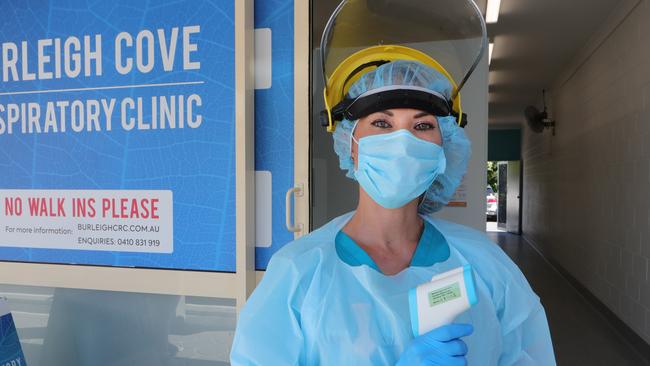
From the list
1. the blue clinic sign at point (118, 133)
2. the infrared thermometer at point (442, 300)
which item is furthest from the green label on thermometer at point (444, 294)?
the blue clinic sign at point (118, 133)

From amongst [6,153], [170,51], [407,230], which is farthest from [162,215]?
[407,230]

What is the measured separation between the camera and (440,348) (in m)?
0.80

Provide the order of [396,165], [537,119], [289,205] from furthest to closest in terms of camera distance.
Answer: [537,119], [289,205], [396,165]

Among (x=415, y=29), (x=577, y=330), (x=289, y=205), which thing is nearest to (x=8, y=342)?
(x=289, y=205)

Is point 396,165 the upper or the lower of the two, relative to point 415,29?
lower

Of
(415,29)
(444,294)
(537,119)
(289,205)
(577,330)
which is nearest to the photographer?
(444,294)

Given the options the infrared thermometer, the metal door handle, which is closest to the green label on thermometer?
the infrared thermometer

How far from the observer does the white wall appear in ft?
11.0

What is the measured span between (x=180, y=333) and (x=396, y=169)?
139 cm

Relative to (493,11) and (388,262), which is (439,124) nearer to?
(388,262)

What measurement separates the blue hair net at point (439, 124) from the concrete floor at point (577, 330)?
2.62 meters

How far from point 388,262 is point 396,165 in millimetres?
215

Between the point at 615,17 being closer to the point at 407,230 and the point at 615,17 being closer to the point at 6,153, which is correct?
the point at 407,230

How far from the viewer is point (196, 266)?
74.4 inches
